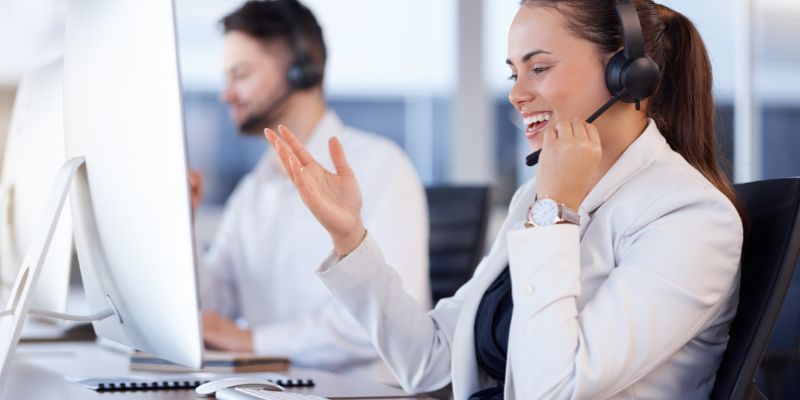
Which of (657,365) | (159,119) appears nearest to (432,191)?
(657,365)

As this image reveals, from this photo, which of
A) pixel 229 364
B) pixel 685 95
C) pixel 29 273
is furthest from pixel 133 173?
pixel 685 95

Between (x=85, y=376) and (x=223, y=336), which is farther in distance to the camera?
(x=223, y=336)

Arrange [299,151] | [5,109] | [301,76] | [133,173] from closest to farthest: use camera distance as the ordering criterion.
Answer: [133,173] → [299,151] → [301,76] → [5,109]

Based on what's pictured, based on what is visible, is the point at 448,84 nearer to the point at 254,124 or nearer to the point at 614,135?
the point at 254,124

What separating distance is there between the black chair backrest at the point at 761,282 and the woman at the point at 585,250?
0.03 m

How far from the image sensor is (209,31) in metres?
3.58

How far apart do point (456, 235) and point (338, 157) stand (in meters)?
1.03

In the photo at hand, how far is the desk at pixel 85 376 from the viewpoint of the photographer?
1.25 metres

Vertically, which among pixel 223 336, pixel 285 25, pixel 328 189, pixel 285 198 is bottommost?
pixel 223 336

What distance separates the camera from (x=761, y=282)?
1.16 metres

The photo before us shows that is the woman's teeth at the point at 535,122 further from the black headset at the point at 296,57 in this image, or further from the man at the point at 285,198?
the black headset at the point at 296,57

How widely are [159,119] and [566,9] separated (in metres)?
0.60

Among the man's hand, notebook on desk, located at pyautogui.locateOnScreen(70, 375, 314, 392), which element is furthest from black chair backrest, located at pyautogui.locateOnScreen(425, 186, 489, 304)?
notebook on desk, located at pyautogui.locateOnScreen(70, 375, 314, 392)

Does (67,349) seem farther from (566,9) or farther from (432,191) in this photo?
(566,9)
